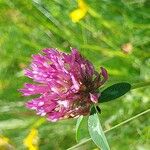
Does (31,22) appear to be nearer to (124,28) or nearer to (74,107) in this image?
(124,28)

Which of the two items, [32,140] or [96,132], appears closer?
[96,132]

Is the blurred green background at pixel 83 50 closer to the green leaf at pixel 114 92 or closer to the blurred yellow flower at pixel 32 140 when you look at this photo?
the blurred yellow flower at pixel 32 140

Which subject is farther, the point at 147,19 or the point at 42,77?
the point at 147,19

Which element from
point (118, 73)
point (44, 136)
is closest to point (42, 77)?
point (118, 73)

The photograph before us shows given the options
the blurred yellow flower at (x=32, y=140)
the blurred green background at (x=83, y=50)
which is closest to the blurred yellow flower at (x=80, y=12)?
the blurred green background at (x=83, y=50)

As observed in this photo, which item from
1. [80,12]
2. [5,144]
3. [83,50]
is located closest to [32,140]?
[5,144]

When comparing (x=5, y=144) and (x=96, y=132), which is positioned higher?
(x=96, y=132)

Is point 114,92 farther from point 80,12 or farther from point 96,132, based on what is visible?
point 80,12
